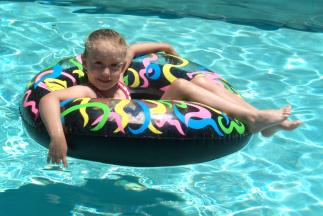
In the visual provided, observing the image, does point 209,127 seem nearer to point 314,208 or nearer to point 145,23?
point 314,208

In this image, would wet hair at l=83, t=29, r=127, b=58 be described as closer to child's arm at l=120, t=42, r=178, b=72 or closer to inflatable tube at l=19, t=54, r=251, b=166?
inflatable tube at l=19, t=54, r=251, b=166

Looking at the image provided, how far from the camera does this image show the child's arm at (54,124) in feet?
11.4

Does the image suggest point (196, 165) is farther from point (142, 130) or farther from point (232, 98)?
point (142, 130)

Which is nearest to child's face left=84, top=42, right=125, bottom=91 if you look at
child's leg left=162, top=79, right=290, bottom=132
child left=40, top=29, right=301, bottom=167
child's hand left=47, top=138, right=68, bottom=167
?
child left=40, top=29, right=301, bottom=167

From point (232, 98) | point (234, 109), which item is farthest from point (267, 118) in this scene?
point (232, 98)

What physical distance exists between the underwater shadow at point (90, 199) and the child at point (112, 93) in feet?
2.14

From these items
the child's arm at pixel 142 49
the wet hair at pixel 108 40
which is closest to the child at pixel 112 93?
the wet hair at pixel 108 40

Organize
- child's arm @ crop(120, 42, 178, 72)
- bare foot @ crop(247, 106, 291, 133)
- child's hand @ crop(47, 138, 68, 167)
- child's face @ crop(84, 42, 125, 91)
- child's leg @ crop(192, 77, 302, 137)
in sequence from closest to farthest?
child's hand @ crop(47, 138, 68, 167), child's face @ crop(84, 42, 125, 91), bare foot @ crop(247, 106, 291, 133), child's leg @ crop(192, 77, 302, 137), child's arm @ crop(120, 42, 178, 72)

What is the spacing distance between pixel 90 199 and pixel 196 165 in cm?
88

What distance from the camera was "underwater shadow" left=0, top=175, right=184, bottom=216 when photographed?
163 inches

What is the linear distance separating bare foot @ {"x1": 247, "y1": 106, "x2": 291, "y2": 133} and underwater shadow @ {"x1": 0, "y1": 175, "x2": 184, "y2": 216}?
0.76 m

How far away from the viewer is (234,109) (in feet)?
12.8

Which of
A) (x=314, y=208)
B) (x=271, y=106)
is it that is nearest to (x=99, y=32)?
(x=314, y=208)

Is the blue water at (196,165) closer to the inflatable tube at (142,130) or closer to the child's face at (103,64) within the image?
the inflatable tube at (142,130)
